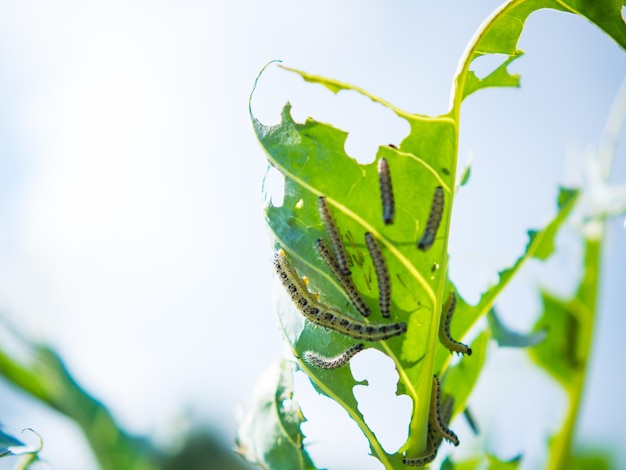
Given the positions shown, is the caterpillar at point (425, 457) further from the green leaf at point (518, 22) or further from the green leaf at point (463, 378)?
the green leaf at point (518, 22)

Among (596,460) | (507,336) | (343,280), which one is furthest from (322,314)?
(596,460)

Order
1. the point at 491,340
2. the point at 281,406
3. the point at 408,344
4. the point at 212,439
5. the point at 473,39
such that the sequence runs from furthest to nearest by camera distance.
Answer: the point at 212,439
the point at 491,340
the point at 281,406
the point at 408,344
the point at 473,39

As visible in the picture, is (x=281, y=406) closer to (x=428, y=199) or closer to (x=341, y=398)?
(x=341, y=398)

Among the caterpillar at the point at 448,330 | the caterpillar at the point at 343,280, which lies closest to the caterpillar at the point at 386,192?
the caterpillar at the point at 343,280

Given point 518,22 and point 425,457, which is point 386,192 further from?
point 425,457

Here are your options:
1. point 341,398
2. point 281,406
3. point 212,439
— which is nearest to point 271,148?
point 341,398

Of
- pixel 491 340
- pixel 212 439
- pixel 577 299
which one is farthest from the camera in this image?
pixel 212 439

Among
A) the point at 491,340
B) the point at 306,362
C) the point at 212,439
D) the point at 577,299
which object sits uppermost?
the point at 306,362
